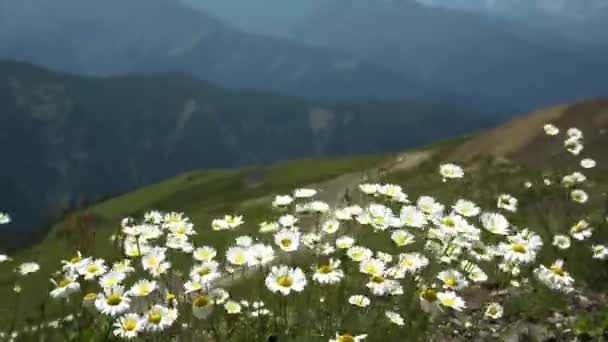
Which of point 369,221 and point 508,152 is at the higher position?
point 369,221

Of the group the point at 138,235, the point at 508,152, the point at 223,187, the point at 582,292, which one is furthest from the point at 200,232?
Answer: the point at 223,187

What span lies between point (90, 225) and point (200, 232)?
27728 millimetres

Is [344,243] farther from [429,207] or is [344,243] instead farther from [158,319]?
[158,319]

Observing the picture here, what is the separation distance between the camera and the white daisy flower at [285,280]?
440cm

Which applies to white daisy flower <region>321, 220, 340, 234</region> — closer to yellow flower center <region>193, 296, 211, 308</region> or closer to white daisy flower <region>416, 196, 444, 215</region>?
white daisy flower <region>416, 196, 444, 215</region>

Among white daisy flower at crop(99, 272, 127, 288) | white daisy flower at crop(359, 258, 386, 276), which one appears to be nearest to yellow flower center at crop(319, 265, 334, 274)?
white daisy flower at crop(359, 258, 386, 276)

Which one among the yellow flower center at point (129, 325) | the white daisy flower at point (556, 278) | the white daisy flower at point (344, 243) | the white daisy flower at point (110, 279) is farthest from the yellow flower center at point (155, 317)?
A: the white daisy flower at point (556, 278)

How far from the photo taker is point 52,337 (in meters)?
4.92

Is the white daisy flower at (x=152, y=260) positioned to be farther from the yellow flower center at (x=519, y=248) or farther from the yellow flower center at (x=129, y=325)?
the yellow flower center at (x=519, y=248)

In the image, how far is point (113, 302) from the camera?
4.36 m

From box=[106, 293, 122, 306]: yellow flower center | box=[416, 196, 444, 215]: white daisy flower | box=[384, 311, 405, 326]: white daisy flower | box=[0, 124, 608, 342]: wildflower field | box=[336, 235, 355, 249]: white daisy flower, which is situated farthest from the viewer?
box=[416, 196, 444, 215]: white daisy flower

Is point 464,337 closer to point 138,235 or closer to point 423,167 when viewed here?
point 138,235

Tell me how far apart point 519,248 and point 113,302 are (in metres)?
3.03

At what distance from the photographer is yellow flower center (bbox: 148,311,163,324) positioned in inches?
167
